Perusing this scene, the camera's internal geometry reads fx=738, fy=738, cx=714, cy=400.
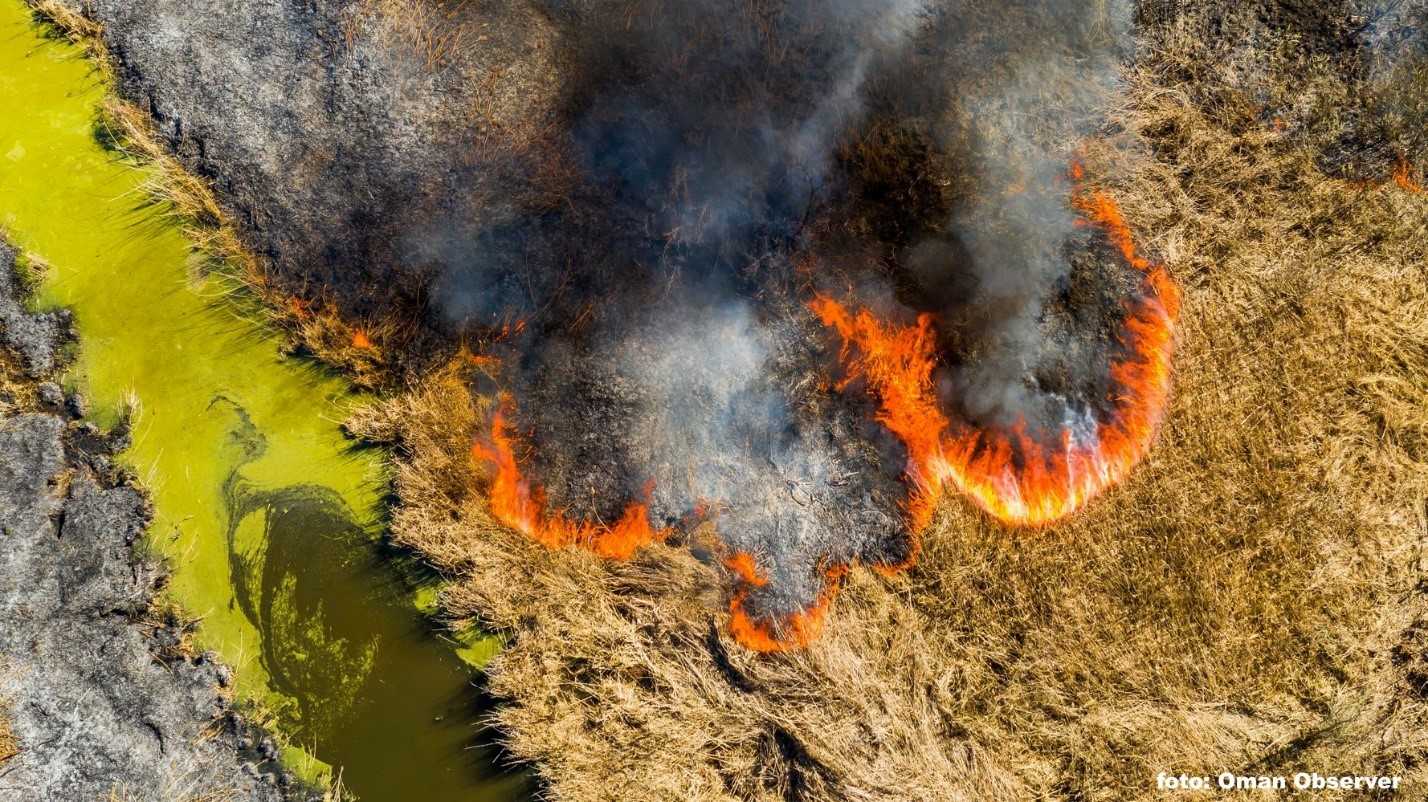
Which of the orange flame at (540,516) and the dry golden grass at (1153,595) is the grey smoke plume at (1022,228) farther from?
the orange flame at (540,516)

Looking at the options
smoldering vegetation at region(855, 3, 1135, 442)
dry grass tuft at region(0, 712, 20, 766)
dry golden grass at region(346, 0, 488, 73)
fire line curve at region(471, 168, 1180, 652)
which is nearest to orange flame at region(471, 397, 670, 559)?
fire line curve at region(471, 168, 1180, 652)

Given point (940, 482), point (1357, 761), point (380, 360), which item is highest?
point (380, 360)

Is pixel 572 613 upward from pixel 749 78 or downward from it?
downward

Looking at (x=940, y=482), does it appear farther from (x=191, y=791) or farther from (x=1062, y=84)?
(x=191, y=791)

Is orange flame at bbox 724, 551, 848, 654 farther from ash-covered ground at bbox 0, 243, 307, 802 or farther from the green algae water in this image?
ash-covered ground at bbox 0, 243, 307, 802

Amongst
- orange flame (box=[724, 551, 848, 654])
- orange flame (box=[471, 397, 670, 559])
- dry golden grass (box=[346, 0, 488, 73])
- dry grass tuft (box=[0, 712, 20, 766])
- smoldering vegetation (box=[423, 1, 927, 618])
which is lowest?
dry grass tuft (box=[0, 712, 20, 766])

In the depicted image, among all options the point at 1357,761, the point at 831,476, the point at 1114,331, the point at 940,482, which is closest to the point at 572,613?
the point at 831,476
